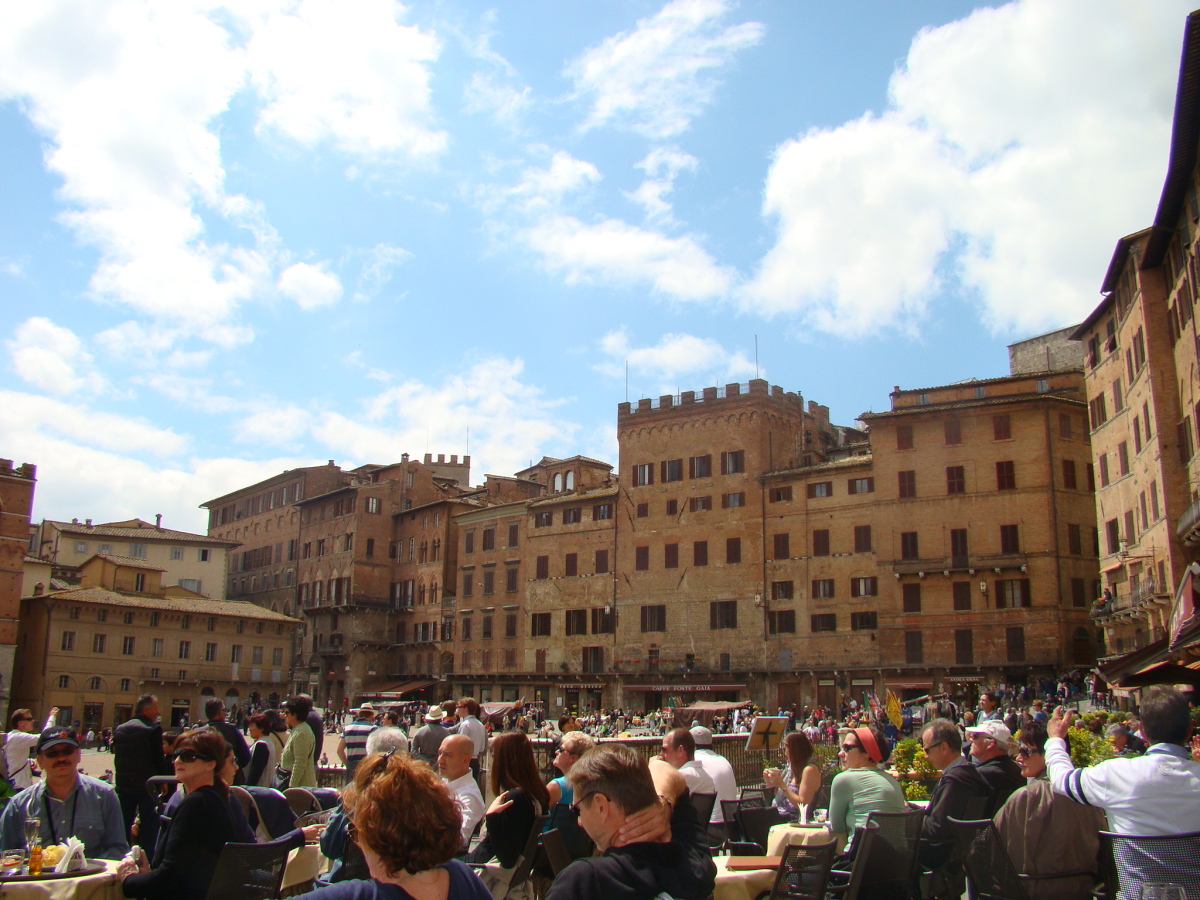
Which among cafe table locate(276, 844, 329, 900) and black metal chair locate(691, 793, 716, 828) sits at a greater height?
black metal chair locate(691, 793, 716, 828)

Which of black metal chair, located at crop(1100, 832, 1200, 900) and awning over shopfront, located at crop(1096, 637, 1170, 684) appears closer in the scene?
black metal chair, located at crop(1100, 832, 1200, 900)

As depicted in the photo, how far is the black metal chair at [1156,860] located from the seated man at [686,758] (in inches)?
123

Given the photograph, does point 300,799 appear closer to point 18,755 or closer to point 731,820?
point 18,755

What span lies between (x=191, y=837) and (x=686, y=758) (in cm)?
358

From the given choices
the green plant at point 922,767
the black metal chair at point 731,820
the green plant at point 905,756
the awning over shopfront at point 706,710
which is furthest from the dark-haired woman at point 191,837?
the awning over shopfront at point 706,710

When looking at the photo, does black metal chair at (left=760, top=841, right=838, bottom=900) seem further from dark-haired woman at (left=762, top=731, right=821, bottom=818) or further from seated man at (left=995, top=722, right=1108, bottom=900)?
dark-haired woman at (left=762, top=731, right=821, bottom=818)

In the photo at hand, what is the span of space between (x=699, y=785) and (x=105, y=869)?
4.06 metres

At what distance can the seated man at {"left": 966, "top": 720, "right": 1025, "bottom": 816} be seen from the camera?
6957mm

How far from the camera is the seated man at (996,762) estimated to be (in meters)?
6.96

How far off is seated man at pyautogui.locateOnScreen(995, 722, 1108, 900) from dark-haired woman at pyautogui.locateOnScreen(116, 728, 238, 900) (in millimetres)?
4249

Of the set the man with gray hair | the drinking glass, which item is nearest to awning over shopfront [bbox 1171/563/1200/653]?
the drinking glass

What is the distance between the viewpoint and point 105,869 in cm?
595

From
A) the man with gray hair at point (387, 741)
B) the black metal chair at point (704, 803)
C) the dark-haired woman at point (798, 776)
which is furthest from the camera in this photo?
the dark-haired woman at point (798, 776)

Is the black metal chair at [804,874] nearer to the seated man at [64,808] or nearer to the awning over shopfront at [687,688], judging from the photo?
the seated man at [64,808]
